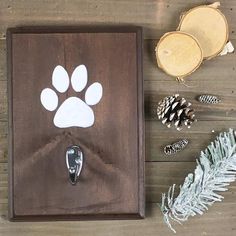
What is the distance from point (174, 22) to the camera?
0.99 meters

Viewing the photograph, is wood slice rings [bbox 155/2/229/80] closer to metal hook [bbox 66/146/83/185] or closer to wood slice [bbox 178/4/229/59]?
wood slice [bbox 178/4/229/59]

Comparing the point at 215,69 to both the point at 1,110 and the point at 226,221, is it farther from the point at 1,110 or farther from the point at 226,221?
the point at 1,110

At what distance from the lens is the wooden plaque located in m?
0.96

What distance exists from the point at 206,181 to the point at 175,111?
138 millimetres

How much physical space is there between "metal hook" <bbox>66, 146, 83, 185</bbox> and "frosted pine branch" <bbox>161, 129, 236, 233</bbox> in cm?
17

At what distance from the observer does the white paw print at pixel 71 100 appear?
3.16 ft

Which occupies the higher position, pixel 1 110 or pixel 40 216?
pixel 1 110

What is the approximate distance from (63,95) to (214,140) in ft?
0.97

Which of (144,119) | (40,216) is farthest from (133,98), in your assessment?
(40,216)

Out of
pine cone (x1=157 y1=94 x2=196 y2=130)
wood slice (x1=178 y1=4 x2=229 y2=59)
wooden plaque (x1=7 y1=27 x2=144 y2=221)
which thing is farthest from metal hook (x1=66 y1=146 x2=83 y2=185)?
wood slice (x1=178 y1=4 x2=229 y2=59)

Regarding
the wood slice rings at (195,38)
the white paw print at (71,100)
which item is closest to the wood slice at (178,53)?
the wood slice rings at (195,38)

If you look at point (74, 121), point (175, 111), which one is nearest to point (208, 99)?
point (175, 111)

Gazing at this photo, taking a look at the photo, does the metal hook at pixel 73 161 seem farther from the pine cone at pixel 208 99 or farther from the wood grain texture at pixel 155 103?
the pine cone at pixel 208 99

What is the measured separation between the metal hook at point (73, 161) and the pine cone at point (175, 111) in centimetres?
16
